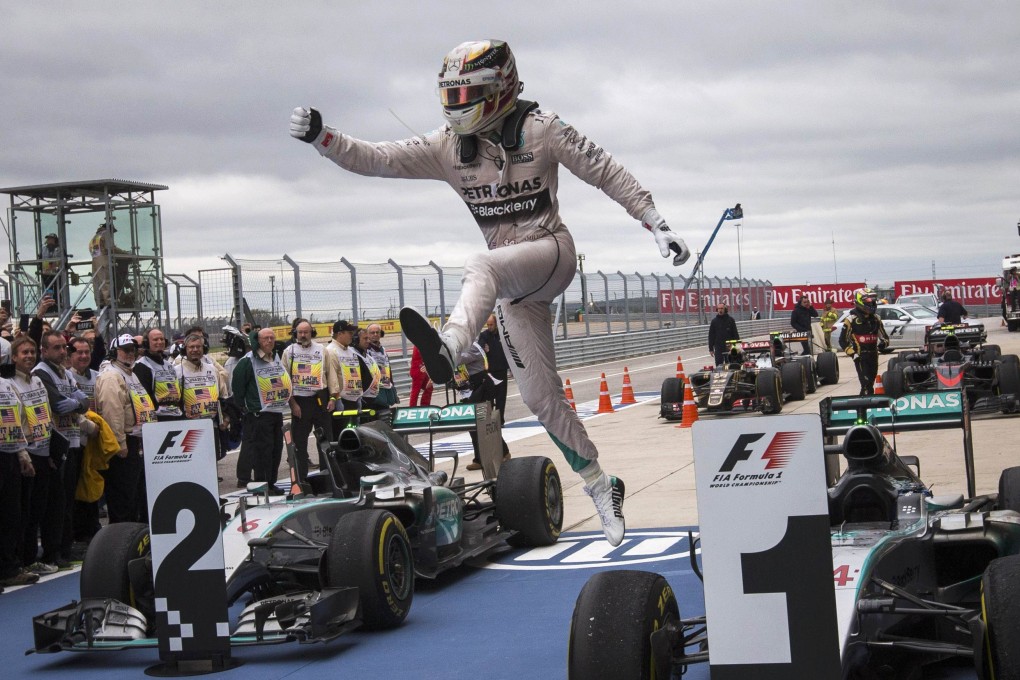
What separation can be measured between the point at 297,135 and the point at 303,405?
831cm

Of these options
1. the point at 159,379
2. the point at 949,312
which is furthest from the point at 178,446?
the point at 949,312

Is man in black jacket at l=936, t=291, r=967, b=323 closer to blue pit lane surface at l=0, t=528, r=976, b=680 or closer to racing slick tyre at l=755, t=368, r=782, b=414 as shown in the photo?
racing slick tyre at l=755, t=368, r=782, b=414

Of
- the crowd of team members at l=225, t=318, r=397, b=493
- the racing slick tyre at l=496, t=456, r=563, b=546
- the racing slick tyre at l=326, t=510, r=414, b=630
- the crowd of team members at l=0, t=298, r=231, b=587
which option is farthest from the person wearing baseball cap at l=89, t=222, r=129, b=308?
the racing slick tyre at l=326, t=510, r=414, b=630

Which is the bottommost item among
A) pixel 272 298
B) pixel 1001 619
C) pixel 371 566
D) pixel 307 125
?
pixel 371 566

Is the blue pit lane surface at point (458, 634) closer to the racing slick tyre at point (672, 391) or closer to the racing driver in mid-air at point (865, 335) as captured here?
the racing driver in mid-air at point (865, 335)

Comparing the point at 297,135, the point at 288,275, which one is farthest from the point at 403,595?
the point at 288,275

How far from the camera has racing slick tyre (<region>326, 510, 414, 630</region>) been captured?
6723 millimetres

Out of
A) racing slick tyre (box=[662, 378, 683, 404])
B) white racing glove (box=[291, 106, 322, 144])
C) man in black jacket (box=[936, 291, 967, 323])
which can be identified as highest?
white racing glove (box=[291, 106, 322, 144])

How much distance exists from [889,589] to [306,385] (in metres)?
9.03

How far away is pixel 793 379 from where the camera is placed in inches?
806

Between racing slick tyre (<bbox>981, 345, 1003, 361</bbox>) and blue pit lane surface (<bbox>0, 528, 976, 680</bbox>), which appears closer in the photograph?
blue pit lane surface (<bbox>0, 528, 976, 680</bbox>)

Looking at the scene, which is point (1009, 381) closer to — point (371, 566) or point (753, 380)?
point (753, 380)

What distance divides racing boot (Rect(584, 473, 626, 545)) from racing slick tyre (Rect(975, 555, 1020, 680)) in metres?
2.12

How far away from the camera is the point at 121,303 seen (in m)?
19.0
